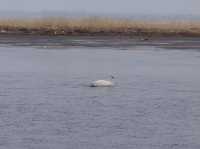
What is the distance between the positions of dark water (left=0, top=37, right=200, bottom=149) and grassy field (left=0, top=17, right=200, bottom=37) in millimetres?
13821

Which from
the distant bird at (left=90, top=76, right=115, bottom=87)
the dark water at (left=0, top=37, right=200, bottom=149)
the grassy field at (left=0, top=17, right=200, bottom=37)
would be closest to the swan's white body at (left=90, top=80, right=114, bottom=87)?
the distant bird at (left=90, top=76, right=115, bottom=87)

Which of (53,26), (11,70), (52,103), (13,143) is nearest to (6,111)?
(52,103)

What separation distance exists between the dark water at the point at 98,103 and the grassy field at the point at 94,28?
45.3ft

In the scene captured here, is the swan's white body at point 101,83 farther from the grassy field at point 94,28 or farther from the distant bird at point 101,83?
the grassy field at point 94,28

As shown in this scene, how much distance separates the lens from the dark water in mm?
14266

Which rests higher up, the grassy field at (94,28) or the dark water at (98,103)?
the dark water at (98,103)

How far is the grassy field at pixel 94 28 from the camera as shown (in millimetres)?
44594

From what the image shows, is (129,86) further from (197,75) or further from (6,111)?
(6,111)

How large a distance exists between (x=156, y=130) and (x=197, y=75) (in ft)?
32.1

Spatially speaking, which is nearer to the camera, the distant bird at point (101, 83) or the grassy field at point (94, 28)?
the distant bird at point (101, 83)

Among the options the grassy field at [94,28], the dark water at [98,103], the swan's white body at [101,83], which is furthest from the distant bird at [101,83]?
the grassy field at [94,28]

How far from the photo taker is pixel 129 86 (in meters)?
21.6

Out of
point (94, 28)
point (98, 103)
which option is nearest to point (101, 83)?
point (98, 103)

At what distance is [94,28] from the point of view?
45750 millimetres
